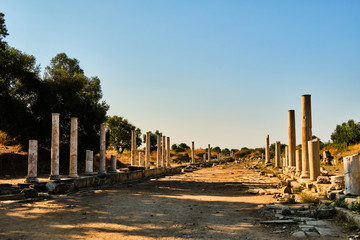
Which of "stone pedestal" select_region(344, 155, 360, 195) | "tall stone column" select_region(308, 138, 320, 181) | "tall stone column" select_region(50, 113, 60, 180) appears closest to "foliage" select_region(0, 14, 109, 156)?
"tall stone column" select_region(50, 113, 60, 180)

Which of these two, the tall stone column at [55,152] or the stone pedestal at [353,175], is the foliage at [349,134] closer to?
the stone pedestal at [353,175]

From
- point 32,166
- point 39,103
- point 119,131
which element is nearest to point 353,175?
point 32,166

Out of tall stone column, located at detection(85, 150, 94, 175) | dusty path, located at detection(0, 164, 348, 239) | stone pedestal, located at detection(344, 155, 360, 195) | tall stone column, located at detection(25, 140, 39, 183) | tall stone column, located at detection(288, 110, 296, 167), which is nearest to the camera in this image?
dusty path, located at detection(0, 164, 348, 239)

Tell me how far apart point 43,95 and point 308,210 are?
925 inches

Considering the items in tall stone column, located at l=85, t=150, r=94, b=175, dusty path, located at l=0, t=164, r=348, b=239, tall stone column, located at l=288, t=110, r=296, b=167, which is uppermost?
tall stone column, located at l=288, t=110, r=296, b=167

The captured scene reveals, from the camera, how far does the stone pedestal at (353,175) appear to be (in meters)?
8.95

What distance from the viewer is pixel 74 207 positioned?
10070mm

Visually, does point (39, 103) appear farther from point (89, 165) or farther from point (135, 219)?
point (135, 219)

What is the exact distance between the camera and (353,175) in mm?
9047

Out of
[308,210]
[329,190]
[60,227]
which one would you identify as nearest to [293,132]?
[329,190]

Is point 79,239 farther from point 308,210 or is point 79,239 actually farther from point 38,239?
point 308,210

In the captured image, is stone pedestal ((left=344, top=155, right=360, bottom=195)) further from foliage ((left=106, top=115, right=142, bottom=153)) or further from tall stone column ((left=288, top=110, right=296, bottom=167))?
foliage ((left=106, top=115, right=142, bottom=153))

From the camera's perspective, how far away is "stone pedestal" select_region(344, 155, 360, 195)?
8.95 m

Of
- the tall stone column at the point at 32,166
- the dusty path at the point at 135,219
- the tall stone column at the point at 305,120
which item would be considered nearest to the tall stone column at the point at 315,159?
the tall stone column at the point at 305,120
